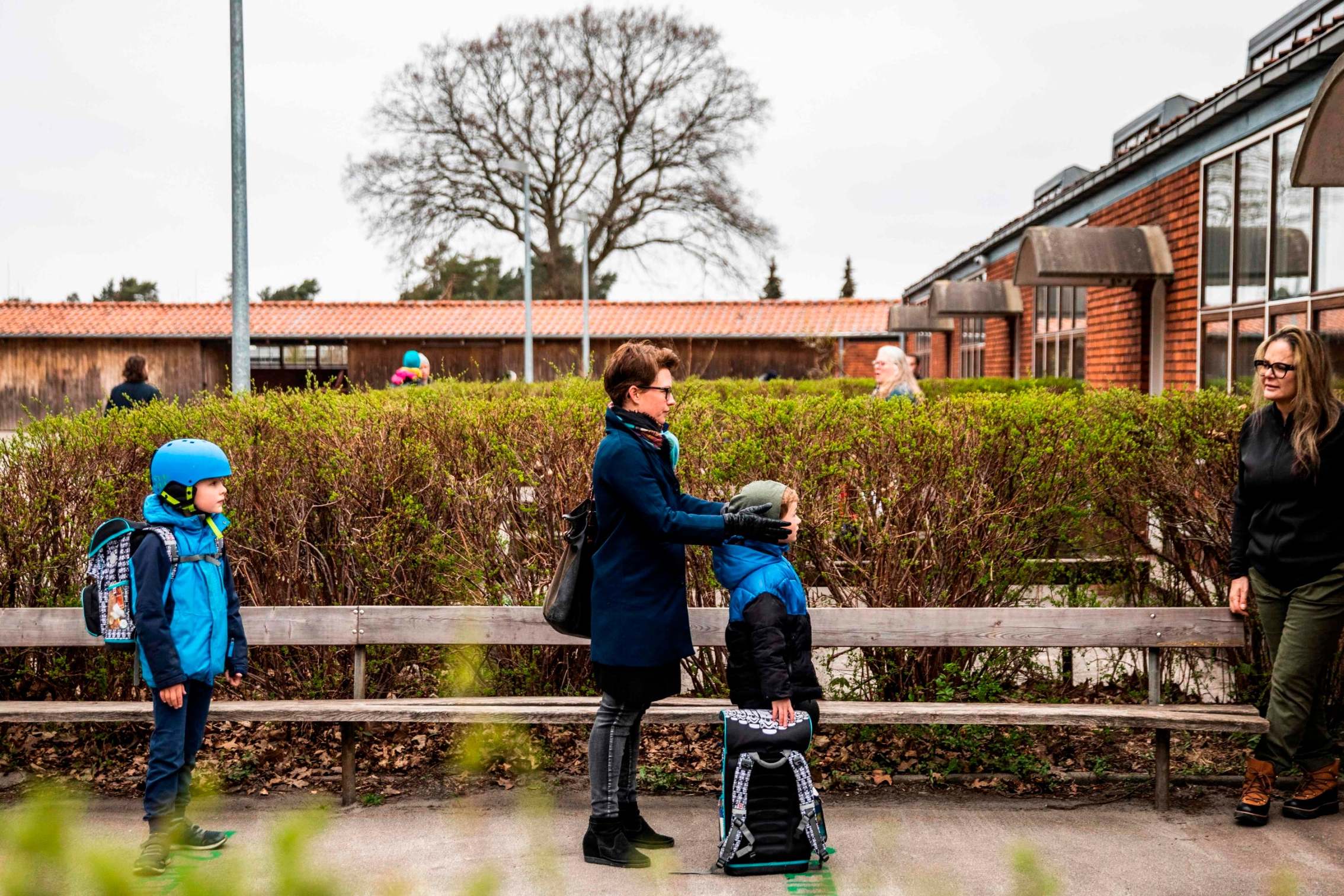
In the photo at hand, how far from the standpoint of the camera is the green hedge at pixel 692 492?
539cm

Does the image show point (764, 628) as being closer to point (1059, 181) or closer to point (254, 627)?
point (254, 627)

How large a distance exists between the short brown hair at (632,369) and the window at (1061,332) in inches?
463

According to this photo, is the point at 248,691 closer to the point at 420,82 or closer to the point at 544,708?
the point at 544,708

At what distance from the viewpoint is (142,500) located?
223 inches

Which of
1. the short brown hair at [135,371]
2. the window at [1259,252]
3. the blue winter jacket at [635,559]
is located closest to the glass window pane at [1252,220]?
the window at [1259,252]

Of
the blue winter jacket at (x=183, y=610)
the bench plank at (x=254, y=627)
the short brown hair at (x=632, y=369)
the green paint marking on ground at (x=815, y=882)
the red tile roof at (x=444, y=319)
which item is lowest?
the green paint marking on ground at (x=815, y=882)

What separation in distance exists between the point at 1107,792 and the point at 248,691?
381cm

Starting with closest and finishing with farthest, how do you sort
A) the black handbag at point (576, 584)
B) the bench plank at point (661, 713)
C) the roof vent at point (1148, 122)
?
the black handbag at point (576, 584), the bench plank at point (661, 713), the roof vent at point (1148, 122)

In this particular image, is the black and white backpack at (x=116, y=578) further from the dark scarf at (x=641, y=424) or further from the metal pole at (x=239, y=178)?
the metal pole at (x=239, y=178)

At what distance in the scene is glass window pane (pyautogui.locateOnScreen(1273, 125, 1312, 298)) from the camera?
926 centimetres

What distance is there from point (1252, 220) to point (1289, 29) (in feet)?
9.72

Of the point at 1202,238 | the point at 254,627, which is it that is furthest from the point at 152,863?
the point at 1202,238

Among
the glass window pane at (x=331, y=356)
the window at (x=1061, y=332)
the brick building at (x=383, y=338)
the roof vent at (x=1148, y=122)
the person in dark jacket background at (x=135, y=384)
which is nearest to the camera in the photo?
the person in dark jacket background at (x=135, y=384)

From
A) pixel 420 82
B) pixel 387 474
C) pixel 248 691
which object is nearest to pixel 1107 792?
pixel 387 474
